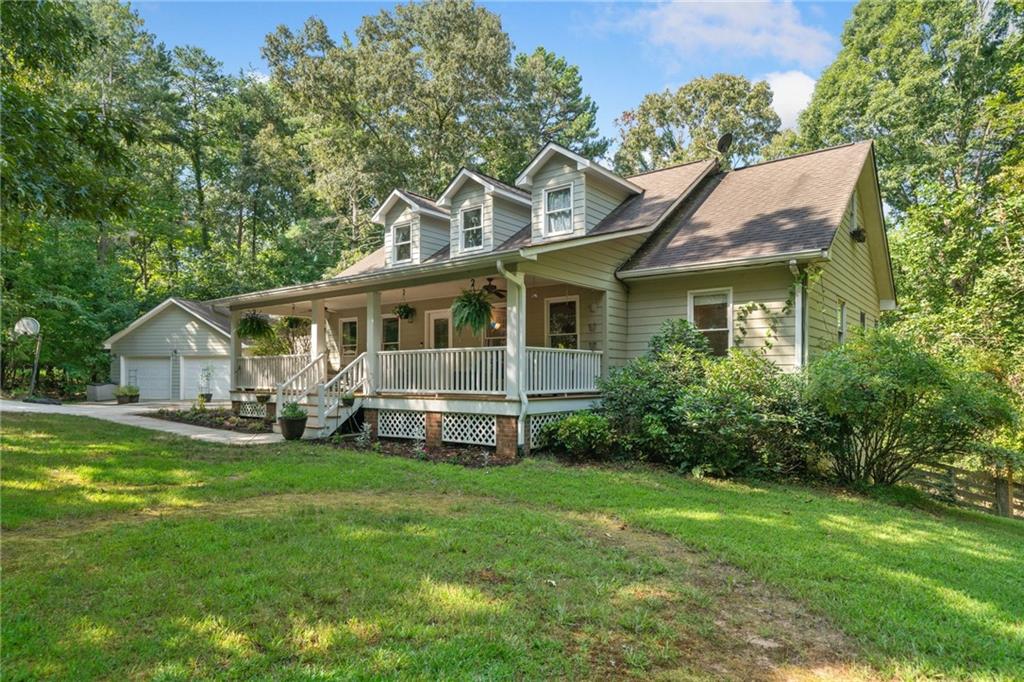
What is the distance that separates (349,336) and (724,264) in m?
11.9

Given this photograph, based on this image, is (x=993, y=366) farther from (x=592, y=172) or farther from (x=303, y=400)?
(x=303, y=400)

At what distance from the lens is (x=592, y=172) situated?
12398 mm

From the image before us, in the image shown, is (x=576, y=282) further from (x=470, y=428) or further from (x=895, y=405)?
(x=895, y=405)

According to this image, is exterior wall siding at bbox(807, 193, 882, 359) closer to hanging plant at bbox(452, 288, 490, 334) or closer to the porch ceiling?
the porch ceiling

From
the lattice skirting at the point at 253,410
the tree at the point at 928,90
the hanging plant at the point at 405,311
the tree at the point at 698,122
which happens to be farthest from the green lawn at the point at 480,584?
the tree at the point at 698,122

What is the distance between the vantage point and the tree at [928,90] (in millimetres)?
19703

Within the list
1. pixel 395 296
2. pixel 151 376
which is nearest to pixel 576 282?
pixel 395 296

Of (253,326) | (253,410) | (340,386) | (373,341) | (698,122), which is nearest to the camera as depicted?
(373,341)

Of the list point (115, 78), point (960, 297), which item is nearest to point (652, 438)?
point (960, 297)

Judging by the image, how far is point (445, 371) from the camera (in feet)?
34.8

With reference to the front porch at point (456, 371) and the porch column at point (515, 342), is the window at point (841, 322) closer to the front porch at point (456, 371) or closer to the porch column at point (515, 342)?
the front porch at point (456, 371)

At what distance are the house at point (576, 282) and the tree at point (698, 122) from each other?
1716 cm

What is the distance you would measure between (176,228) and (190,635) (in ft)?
107

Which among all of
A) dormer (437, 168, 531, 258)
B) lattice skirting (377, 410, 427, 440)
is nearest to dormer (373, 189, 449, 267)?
dormer (437, 168, 531, 258)
